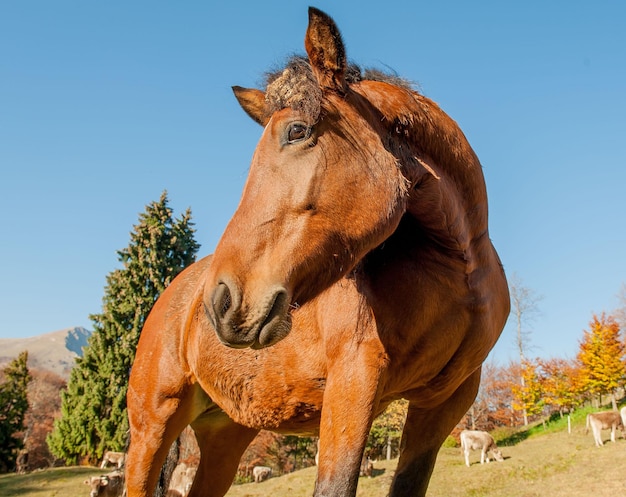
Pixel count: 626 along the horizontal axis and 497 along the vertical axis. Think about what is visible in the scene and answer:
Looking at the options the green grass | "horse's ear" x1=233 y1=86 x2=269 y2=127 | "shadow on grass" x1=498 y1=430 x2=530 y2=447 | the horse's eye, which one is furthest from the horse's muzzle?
"shadow on grass" x1=498 y1=430 x2=530 y2=447

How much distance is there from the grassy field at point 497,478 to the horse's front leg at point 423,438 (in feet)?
32.9

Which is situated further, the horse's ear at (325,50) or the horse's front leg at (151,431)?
the horse's front leg at (151,431)

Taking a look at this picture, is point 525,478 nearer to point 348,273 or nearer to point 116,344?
point 348,273

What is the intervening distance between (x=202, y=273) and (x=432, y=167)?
262cm

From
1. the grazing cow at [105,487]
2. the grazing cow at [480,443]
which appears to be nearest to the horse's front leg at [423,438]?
Answer: the grazing cow at [105,487]

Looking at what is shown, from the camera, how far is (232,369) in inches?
152

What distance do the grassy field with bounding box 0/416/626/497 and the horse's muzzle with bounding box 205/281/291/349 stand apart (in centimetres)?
1196

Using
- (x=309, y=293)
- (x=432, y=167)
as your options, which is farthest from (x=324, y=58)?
(x=309, y=293)

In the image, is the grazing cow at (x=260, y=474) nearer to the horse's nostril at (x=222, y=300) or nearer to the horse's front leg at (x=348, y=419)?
the horse's front leg at (x=348, y=419)

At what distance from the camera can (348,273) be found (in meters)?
3.00

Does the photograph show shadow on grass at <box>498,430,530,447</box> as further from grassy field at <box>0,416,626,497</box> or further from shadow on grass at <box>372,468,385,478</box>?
shadow on grass at <box>372,468,385,478</box>

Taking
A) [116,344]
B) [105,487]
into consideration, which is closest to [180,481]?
[105,487]

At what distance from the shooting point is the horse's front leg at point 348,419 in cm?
263

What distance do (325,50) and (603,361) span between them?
3661cm
